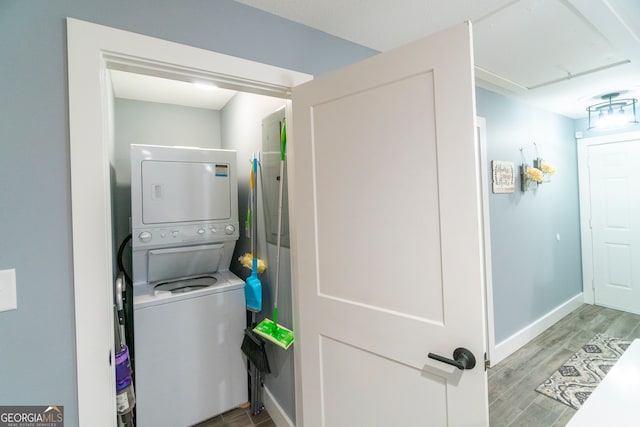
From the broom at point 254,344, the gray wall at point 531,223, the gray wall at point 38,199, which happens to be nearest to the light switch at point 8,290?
A: the gray wall at point 38,199

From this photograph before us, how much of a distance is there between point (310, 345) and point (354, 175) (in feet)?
2.90

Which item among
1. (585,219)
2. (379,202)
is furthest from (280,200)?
(585,219)

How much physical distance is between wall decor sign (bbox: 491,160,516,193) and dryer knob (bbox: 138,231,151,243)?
9.44 feet

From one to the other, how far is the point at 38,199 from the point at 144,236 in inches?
42.4

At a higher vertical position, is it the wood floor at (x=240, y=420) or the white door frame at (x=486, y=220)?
the white door frame at (x=486, y=220)

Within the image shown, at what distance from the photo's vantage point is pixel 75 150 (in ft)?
3.21

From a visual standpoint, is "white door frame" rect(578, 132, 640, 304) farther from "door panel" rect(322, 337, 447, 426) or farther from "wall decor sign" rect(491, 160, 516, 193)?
"door panel" rect(322, 337, 447, 426)

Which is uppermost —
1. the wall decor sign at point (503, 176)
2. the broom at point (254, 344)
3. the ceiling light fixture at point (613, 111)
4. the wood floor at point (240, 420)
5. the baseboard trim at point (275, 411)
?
the ceiling light fixture at point (613, 111)

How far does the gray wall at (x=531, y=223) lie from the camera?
2648 millimetres

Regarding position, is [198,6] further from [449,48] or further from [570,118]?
[570,118]

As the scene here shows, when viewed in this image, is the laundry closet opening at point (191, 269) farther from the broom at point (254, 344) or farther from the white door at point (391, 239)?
the white door at point (391, 239)

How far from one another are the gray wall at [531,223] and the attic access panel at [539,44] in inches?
16.0

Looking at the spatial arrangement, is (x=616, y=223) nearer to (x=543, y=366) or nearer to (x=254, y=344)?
(x=543, y=366)

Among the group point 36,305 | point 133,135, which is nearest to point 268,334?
point 36,305
